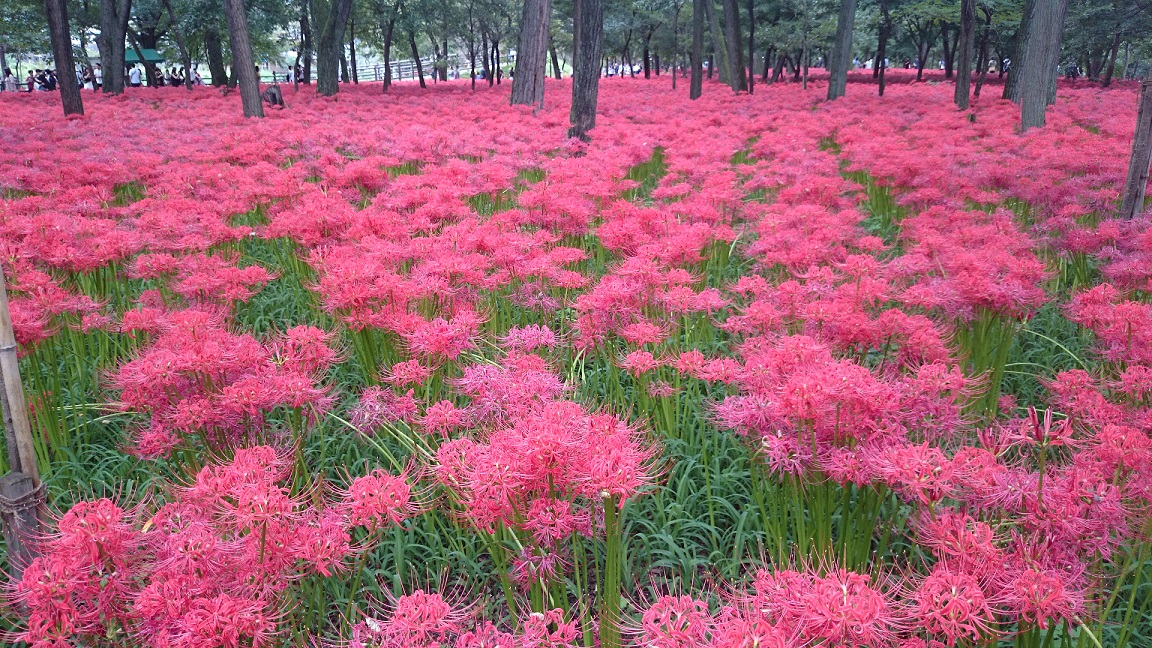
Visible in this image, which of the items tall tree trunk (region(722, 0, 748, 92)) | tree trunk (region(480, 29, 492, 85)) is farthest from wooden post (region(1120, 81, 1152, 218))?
tree trunk (region(480, 29, 492, 85))

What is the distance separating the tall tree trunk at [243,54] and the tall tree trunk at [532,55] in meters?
5.98

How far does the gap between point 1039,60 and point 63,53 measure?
17047mm

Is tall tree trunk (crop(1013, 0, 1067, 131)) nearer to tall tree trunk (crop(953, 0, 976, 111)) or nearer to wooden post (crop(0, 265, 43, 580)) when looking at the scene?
tall tree trunk (crop(953, 0, 976, 111))

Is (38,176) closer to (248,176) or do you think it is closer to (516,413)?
(248,176)

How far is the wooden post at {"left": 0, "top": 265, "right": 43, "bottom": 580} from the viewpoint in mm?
1903

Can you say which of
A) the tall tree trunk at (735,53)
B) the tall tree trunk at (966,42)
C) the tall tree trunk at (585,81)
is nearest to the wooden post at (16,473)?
the tall tree trunk at (585,81)

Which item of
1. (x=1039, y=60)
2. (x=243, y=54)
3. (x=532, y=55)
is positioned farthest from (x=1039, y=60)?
(x=243, y=54)

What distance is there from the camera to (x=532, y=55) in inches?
651

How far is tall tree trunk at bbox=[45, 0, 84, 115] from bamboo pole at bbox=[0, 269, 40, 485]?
45.1 feet

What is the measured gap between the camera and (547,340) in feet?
10.6

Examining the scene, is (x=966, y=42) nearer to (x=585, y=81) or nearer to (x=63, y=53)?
(x=585, y=81)

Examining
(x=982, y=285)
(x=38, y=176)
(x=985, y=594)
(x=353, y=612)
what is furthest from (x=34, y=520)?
(x=38, y=176)

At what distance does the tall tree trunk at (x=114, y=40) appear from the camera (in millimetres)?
19648

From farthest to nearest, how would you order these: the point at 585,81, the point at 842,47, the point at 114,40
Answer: the point at 114,40 < the point at 842,47 < the point at 585,81
